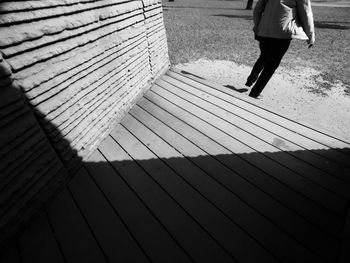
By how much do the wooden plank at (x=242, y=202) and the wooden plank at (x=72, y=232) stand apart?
1060 mm

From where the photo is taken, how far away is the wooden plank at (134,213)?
5.55 ft

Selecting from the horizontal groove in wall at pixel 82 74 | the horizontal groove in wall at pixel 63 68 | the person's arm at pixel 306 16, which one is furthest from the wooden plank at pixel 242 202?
the person's arm at pixel 306 16

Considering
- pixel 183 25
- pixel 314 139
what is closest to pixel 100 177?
pixel 314 139

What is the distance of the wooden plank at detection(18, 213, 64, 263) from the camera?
5.63 feet

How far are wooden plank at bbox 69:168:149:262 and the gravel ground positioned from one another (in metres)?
2.79

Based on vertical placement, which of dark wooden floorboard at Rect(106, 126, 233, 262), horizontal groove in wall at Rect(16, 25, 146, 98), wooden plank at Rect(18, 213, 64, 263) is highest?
horizontal groove in wall at Rect(16, 25, 146, 98)

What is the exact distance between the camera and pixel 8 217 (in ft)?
5.66

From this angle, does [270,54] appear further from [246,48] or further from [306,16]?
[246,48]

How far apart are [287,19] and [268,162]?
2467 millimetres

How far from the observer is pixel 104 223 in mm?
1919

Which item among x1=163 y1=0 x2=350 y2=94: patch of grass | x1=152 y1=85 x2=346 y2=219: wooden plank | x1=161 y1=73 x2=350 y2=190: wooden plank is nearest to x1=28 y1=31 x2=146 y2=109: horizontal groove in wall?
x1=152 y1=85 x2=346 y2=219: wooden plank

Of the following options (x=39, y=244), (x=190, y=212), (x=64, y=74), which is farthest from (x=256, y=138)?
(x=39, y=244)

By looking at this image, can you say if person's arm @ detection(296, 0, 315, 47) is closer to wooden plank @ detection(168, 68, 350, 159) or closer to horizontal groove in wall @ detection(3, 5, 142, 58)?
wooden plank @ detection(168, 68, 350, 159)

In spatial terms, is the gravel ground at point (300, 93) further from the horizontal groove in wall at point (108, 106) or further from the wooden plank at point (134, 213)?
the wooden plank at point (134, 213)
